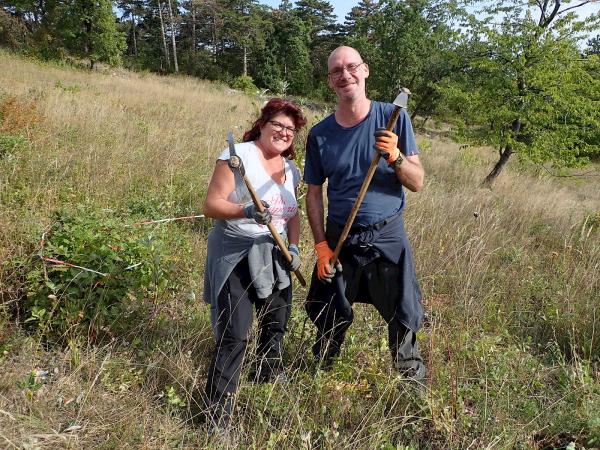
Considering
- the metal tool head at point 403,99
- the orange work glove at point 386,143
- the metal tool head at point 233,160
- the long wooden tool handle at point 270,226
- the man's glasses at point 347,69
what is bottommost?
the long wooden tool handle at point 270,226

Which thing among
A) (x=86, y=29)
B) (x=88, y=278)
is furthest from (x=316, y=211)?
(x=86, y=29)

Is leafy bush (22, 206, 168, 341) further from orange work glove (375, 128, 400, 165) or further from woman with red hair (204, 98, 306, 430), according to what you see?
orange work glove (375, 128, 400, 165)

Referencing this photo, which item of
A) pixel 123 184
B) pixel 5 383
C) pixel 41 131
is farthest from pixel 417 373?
pixel 41 131

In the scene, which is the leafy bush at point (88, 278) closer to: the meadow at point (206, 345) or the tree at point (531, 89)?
the meadow at point (206, 345)

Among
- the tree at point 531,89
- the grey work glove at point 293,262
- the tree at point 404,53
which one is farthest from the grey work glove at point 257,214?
the tree at point 404,53

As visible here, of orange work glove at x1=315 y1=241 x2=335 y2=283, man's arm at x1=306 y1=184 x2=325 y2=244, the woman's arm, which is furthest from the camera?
man's arm at x1=306 y1=184 x2=325 y2=244

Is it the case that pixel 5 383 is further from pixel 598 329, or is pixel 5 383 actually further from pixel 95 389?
pixel 598 329

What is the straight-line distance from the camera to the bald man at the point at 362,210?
204cm

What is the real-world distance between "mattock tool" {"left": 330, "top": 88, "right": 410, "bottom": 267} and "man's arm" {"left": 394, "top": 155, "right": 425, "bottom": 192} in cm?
13

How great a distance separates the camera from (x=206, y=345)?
2514mm

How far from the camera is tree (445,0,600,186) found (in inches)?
287

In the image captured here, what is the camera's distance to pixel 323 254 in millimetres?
2211

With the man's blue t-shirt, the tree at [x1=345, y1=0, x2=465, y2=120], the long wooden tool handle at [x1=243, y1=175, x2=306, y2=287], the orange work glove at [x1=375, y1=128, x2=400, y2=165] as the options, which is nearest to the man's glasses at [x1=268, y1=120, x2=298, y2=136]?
the man's blue t-shirt

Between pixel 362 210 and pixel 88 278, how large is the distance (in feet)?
5.21
